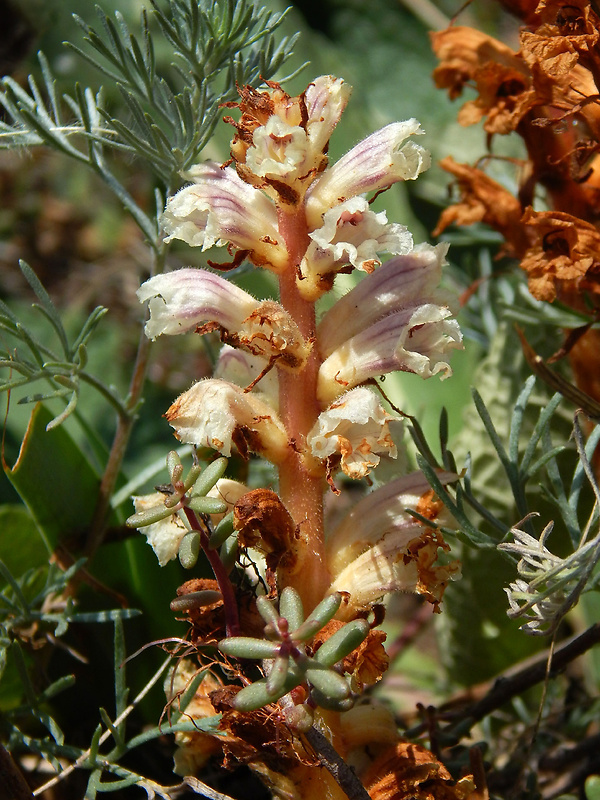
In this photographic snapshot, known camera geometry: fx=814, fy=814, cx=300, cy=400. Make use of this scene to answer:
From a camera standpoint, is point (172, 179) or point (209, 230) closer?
point (209, 230)

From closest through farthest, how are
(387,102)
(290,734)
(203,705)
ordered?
(290,734)
(203,705)
(387,102)

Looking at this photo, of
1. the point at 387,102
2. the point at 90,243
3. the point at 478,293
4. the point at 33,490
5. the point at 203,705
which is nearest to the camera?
the point at 203,705

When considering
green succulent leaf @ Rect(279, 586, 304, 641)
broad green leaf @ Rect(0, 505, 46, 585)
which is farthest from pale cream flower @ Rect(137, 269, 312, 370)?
broad green leaf @ Rect(0, 505, 46, 585)

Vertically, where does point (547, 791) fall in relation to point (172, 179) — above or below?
below

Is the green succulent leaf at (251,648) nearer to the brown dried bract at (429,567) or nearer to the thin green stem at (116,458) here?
the brown dried bract at (429,567)

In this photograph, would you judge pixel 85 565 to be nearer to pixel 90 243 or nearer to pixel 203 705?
pixel 203 705

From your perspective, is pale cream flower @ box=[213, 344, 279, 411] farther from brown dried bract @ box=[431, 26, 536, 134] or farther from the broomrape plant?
brown dried bract @ box=[431, 26, 536, 134]

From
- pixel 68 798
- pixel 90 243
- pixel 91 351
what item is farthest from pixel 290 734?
pixel 90 243

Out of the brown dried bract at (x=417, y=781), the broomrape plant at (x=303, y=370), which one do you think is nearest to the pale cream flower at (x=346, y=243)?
the broomrape plant at (x=303, y=370)
